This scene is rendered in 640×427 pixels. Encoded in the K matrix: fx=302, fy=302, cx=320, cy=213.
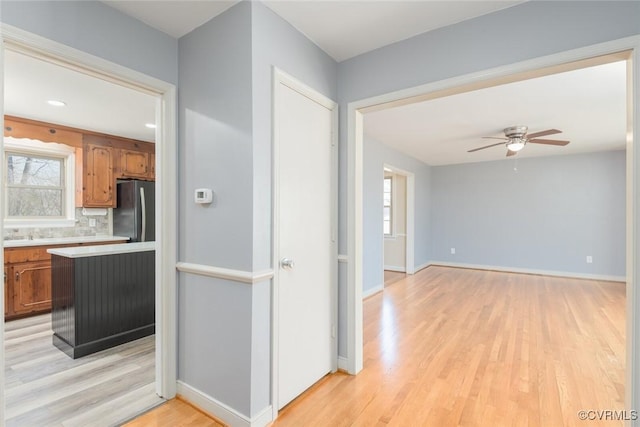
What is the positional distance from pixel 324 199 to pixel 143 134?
3696 millimetres

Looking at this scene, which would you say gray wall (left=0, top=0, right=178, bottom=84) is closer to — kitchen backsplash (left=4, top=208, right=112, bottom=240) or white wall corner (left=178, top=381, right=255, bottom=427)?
white wall corner (left=178, top=381, right=255, bottom=427)

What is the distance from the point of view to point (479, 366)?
2549 mm

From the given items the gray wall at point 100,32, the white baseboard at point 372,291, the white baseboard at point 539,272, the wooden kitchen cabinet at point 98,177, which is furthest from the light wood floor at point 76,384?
the white baseboard at point 539,272

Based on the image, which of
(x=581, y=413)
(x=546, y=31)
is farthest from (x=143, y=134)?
(x=581, y=413)

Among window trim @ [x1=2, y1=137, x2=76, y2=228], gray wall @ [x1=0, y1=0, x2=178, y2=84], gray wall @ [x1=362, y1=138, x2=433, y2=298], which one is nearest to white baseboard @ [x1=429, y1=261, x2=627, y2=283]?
gray wall @ [x1=362, y1=138, x2=433, y2=298]

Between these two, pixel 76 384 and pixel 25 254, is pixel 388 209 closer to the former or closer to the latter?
pixel 76 384

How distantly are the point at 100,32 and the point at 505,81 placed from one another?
2445 mm

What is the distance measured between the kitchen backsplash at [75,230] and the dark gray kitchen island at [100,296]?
175 cm

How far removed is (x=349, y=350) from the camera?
2.44m

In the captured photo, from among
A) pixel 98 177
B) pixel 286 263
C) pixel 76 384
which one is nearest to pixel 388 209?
pixel 286 263

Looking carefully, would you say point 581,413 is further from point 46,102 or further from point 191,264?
point 46,102

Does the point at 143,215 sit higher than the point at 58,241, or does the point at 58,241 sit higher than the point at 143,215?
the point at 143,215

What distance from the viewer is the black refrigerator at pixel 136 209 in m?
4.50

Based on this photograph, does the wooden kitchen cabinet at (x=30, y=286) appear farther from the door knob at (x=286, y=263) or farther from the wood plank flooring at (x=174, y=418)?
the door knob at (x=286, y=263)
